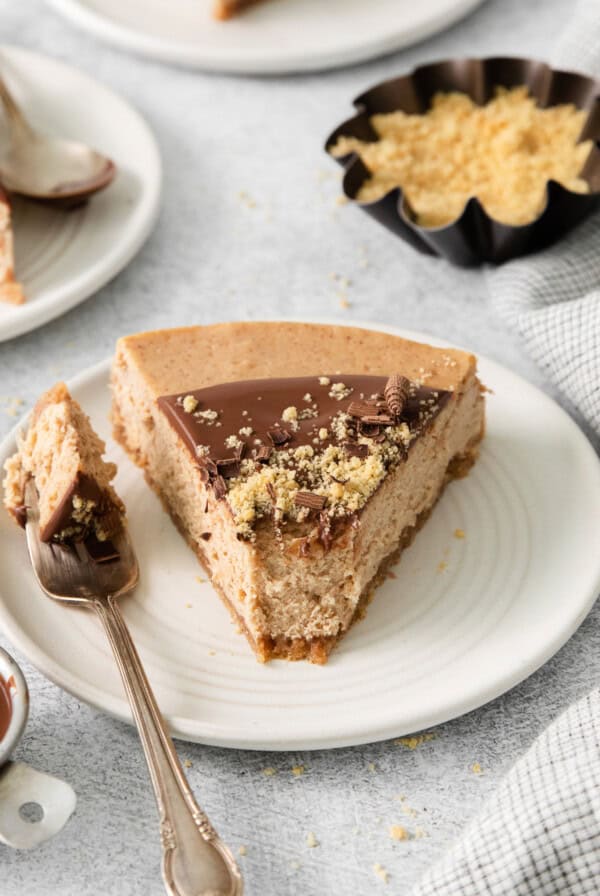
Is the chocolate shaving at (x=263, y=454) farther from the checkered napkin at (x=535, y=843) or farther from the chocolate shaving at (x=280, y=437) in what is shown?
the checkered napkin at (x=535, y=843)

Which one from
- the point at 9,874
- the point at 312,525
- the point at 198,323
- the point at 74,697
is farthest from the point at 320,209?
the point at 9,874

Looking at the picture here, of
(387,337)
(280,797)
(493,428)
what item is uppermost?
(387,337)

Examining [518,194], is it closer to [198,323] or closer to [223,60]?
[198,323]

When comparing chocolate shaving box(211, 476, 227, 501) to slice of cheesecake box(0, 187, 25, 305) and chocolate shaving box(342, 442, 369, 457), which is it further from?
slice of cheesecake box(0, 187, 25, 305)

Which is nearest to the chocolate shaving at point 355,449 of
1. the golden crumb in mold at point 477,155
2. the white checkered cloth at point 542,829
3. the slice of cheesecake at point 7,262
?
the white checkered cloth at point 542,829

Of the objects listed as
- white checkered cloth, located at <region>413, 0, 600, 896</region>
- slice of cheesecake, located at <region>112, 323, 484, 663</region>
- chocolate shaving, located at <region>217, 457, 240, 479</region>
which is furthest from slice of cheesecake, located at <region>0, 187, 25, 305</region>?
white checkered cloth, located at <region>413, 0, 600, 896</region>

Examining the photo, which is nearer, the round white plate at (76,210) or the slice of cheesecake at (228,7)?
the round white plate at (76,210)
